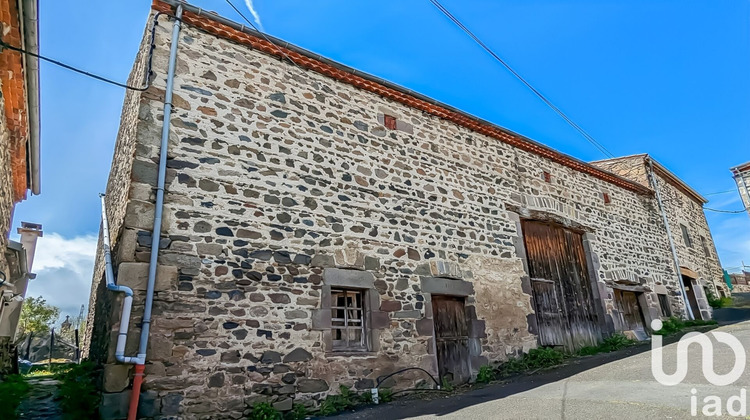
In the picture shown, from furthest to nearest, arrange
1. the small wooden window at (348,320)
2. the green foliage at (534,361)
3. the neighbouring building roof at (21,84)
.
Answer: the green foliage at (534,361)
the small wooden window at (348,320)
the neighbouring building roof at (21,84)

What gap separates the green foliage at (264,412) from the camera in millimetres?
4352

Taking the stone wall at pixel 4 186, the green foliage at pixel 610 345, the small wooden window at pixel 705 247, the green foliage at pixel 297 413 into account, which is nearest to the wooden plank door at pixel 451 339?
the green foliage at pixel 297 413

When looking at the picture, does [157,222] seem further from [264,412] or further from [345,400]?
[345,400]

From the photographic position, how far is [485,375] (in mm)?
6367

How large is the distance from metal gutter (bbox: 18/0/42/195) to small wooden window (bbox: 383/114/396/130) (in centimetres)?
477

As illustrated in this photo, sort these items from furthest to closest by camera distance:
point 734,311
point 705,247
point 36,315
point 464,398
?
point 36,315, point 705,247, point 734,311, point 464,398

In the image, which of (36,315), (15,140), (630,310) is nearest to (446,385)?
(630,310)

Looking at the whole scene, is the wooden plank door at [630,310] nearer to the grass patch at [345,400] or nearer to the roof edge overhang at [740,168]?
the grass patch at [345,400]

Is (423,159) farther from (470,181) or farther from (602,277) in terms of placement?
(602,277)

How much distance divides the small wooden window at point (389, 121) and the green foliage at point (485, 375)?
14.1 ft

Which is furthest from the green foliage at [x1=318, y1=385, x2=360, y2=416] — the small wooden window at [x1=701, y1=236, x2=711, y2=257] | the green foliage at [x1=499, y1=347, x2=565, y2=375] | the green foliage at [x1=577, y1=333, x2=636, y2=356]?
the small wooden window at [x1=701, y1=236, x2=711, y2=257]

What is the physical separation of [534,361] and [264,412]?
189 inches

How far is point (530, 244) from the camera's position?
845cm

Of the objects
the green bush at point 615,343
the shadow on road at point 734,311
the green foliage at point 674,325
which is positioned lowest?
the green bush at point 615,343
